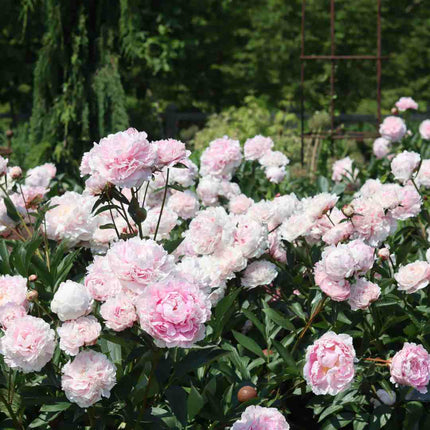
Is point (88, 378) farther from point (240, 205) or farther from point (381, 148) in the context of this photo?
point (381, 148)

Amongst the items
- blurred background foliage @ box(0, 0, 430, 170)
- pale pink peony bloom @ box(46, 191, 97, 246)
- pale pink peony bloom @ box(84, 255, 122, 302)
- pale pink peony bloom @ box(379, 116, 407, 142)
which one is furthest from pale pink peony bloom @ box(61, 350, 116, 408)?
blurred background foliage @ box(0, 0, 430, 170)

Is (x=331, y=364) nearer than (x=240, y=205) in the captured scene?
Yes

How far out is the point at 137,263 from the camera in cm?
144

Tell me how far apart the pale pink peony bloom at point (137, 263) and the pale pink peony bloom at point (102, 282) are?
0.07 m

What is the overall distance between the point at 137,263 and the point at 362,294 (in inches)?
22.3

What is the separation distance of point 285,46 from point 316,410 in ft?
32.7

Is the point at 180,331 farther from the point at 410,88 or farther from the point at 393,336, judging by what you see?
the point at 410,88

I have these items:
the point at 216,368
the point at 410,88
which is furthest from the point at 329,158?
the point at 410,88

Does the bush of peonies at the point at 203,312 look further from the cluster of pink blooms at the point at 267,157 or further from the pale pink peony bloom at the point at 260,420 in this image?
the cluster of pink blooms at the point at 267,157

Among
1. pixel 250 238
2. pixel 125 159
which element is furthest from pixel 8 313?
pixel 250 238

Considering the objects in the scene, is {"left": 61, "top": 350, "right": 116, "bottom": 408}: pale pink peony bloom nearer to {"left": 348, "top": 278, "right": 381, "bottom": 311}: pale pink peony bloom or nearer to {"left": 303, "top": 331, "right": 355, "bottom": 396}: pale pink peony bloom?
{"left": 303, "top": 331, "right": 355, "bottom": 396}: pale pink peony bloom

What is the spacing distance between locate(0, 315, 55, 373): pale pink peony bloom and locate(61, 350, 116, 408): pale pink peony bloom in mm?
60

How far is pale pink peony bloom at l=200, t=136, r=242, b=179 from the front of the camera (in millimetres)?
2748

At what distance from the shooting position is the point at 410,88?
39.6 feet
